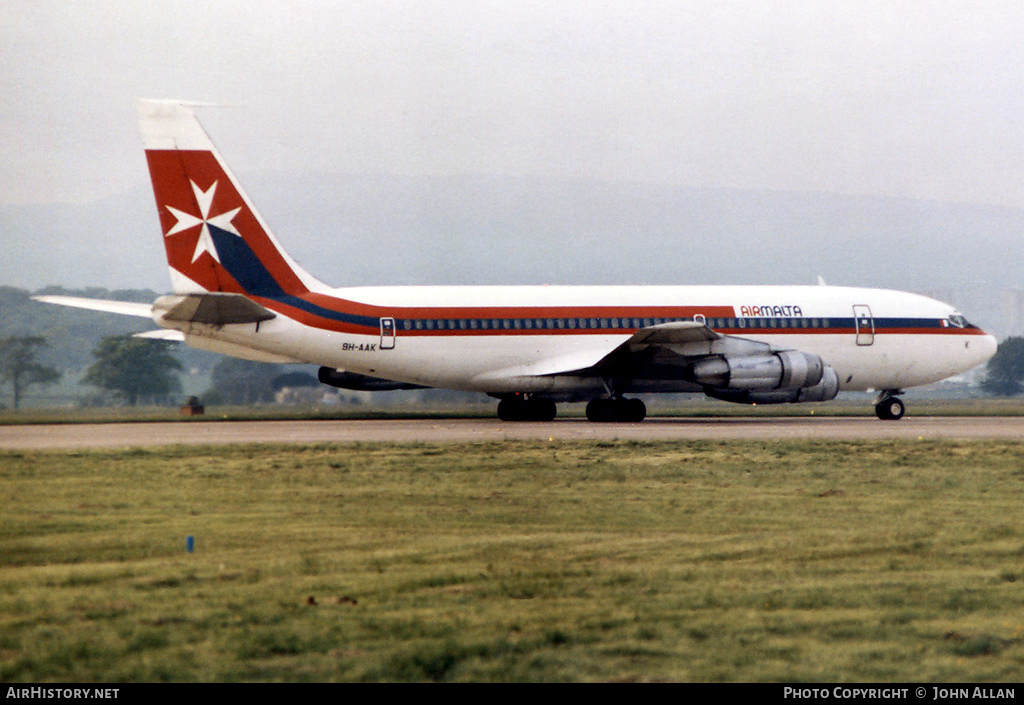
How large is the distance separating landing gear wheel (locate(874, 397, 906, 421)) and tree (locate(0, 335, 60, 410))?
27.6 m

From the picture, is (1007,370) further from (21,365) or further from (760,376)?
(21,365)

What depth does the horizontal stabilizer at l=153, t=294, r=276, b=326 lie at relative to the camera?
29373 mm

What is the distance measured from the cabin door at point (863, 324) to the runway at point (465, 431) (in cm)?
265

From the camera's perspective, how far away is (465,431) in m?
29.5

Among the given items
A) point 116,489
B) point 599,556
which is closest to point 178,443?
point 116,489

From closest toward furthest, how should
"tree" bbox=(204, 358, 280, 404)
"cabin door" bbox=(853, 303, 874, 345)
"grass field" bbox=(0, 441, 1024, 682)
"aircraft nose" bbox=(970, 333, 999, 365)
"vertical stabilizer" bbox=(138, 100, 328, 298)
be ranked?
"grass field" bbox=(0, 441, 1024, 682)
"vertical stabilizer" bbox=(138, 100, 328, 298)
"cabin door" bbox=(853, 303, 874, 345)
"aircraft nose" bbox=(970, 333, 999, 365)
"tree" bbox=(204, 358, 280, 404)

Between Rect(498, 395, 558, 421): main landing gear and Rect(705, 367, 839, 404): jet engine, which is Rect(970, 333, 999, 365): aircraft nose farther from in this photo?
Rect(498, 395, 558, 421): main landing gear

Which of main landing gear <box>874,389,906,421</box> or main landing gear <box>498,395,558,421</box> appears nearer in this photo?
main landing gear <box>498,395,558,421</box>

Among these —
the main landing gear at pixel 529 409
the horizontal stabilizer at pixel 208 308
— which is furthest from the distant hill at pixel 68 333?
the main landing gear at pixel 529 409

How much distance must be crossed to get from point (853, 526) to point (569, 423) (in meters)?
20.8

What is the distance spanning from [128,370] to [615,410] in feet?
64.5

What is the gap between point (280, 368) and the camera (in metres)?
43.0

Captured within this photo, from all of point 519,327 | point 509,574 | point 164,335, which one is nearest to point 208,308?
point 164,335

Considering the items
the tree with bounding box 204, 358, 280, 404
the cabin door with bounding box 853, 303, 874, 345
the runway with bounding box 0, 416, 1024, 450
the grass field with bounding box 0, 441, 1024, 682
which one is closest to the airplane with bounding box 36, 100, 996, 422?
the cabin door with bounding box 853, 303, 874, 345
